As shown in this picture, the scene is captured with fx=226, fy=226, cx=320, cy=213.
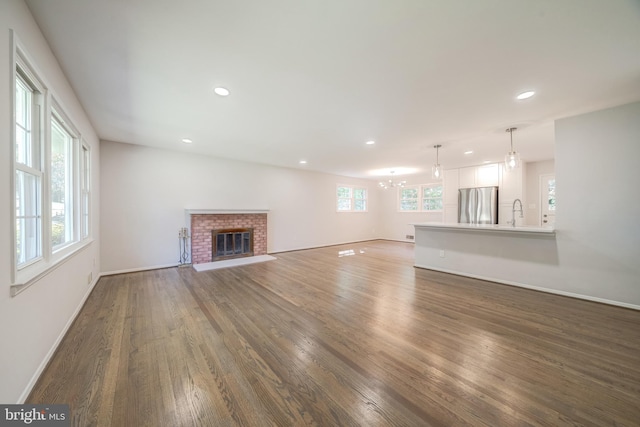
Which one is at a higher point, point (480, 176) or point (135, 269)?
point (480, 176)

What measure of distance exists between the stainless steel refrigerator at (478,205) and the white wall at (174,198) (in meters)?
4.40

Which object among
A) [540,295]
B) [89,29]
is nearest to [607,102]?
[540,295]

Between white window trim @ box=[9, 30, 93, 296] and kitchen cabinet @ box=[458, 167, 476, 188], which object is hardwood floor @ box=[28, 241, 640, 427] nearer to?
white window trim @ box=[9, 30, 93, 296]

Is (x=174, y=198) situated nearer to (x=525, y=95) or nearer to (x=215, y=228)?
(x=215, y=228)

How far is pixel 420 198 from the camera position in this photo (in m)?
8.60

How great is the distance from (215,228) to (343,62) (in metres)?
4.71

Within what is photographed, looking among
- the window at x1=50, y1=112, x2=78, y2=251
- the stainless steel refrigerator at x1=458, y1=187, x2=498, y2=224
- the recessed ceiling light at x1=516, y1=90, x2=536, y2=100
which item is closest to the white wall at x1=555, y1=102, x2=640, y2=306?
the recessed ceiling light at x1=516, y1=90, x2=536, y2=100

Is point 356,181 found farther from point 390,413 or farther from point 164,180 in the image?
point 390,413

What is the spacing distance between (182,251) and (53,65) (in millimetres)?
3840

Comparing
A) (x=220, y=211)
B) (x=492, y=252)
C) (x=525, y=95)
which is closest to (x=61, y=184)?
(x=220, y=211)

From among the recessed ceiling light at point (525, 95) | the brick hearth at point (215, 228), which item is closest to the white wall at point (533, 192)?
the recessed ceiling light at point (525, 95)

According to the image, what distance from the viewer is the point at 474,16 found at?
61.3 inches

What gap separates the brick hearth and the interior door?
758 centimetres

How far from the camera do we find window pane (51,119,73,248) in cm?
239
